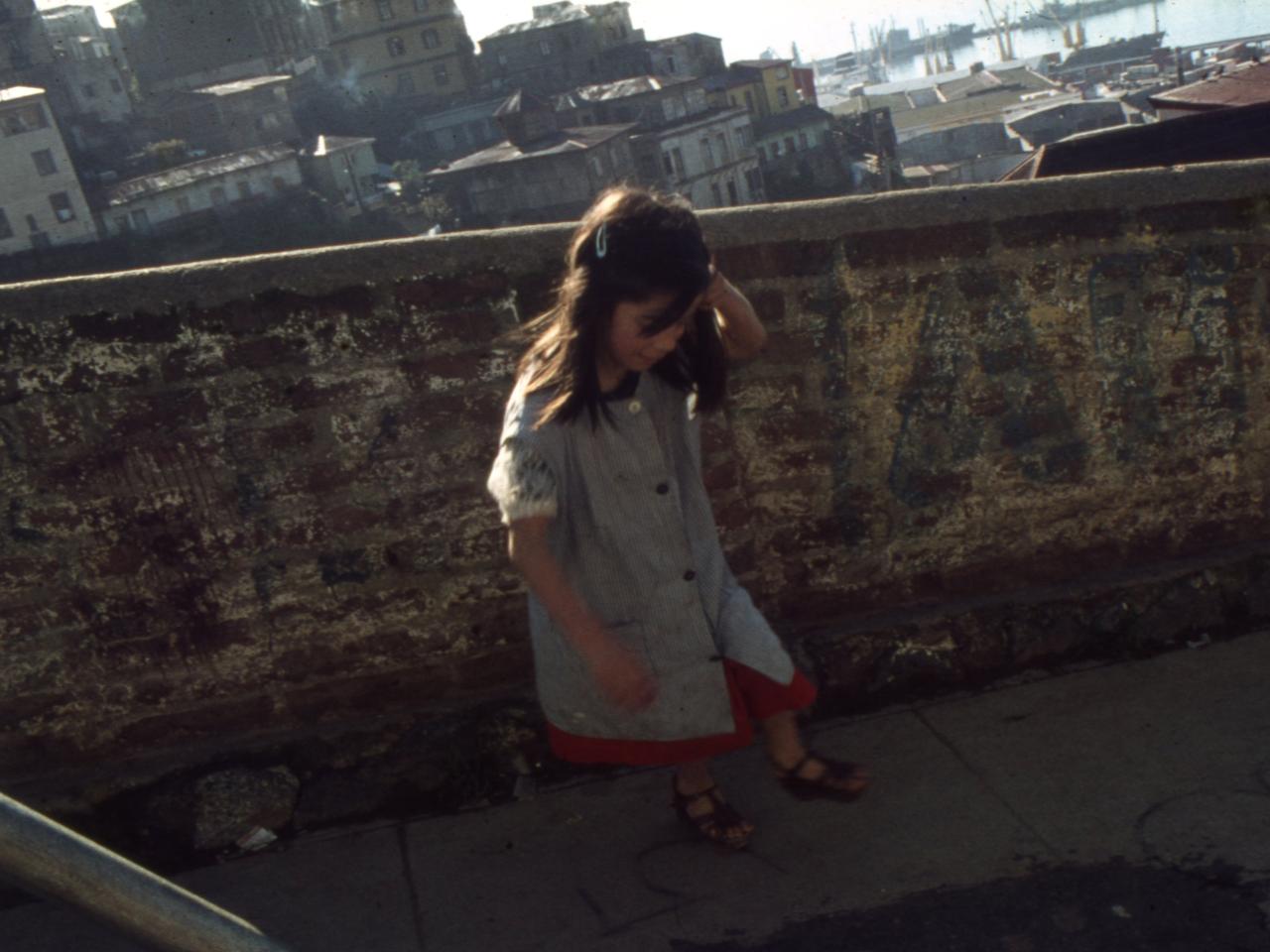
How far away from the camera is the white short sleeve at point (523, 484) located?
2.54 metres

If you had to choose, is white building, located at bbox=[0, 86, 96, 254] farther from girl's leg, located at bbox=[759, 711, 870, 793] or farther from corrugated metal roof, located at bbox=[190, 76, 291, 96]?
girl's leg, located at bbox=[759, 711, 870, 793]

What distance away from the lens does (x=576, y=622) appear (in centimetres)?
253

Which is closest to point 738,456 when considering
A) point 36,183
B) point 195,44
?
point 36,183

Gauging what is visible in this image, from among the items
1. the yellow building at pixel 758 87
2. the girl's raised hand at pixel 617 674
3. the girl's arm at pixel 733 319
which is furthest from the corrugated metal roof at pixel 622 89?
the girl's raised hand at pixel 617 674

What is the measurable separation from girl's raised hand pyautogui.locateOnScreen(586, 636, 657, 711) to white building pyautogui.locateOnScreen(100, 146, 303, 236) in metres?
41.9

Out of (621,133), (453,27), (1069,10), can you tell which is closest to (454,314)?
Result: (621,133)

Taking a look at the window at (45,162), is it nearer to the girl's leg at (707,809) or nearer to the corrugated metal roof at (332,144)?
the corrugated metal roof at (332,144)

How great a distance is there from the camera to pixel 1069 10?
138375mm

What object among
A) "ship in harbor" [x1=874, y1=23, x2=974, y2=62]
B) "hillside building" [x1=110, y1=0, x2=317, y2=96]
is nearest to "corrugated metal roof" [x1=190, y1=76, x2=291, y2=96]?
"hillside building" [x1=110, y1=0, x2=317, y2=96]

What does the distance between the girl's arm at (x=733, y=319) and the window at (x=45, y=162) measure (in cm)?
4293

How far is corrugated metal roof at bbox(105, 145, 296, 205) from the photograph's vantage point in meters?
41.6

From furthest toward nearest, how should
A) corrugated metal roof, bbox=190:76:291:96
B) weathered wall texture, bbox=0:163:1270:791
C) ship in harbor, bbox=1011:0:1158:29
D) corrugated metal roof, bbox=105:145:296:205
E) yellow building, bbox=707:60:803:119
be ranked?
1. ship in harbor, bbox=1011:0:1158:29
2. yellow building, bbox=707:60:803:119
3. corrugated metal roof, bbox=190:76:291:96
4. corrugated metal roof, bbox=105:145:296:205
5. weathered wall texture, bbox=0:163:1270:791

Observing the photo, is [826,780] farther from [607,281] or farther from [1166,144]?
[1166,144]

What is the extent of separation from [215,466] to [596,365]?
1.18 metres
